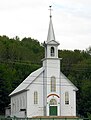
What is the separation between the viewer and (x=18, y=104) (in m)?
82.4

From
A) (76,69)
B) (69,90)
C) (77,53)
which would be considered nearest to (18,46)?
(77,53)

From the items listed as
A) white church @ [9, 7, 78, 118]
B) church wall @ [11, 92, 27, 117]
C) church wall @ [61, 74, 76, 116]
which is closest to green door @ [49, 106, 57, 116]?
white church @ [9, 7, 78, 118]

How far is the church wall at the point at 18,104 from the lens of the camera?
75125 millimetres

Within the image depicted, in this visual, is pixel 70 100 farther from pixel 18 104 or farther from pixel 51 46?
Result: pixel 18 104

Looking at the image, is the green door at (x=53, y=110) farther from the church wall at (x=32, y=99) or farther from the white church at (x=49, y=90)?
the church wall at (x=32, y=99)

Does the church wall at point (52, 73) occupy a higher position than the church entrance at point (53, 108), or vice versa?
the church wall at point (52, 73)

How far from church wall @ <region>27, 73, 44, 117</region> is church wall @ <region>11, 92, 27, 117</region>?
65.1 inches

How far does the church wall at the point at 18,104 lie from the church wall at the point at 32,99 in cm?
165

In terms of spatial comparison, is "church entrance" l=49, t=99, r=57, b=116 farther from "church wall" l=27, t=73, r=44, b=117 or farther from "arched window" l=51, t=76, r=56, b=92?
"arched window" l=51, t=76, r=56, b=92

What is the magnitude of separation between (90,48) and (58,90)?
5593cm

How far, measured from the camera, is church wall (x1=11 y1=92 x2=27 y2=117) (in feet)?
246

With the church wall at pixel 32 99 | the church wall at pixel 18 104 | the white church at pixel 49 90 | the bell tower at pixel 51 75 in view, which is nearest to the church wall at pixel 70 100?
the white church at pixel 49 90

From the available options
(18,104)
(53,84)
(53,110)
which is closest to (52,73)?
(53,84)

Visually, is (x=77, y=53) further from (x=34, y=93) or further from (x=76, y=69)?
(x=34, y=93)
